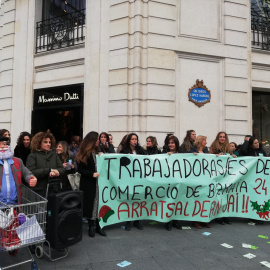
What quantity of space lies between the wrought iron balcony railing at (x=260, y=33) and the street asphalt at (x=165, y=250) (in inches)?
311

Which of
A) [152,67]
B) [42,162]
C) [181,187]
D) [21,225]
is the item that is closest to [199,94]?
[152,67]

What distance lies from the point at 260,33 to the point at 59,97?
8149 millimetres

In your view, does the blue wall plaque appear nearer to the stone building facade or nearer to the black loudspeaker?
the stone building facade

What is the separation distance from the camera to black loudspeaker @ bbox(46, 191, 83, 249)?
11.3 feet

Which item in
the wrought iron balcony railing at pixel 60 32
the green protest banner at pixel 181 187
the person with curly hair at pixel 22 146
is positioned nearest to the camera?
the green protest banner at pixel 181 187

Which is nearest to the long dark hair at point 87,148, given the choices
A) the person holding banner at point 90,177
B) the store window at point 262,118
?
the person holding banner at point 90,177

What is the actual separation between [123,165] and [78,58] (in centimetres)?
605

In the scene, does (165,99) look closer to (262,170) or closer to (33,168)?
(262,170)

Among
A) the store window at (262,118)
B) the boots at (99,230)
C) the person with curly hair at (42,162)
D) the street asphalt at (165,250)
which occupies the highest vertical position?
the store window at (262,118)

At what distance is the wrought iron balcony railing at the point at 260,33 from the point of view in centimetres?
1042

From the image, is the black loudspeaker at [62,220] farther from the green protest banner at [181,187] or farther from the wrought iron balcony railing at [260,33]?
the wrought iron balcony railing at [260,33]

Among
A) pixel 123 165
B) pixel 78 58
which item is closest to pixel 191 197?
pixel 123 165

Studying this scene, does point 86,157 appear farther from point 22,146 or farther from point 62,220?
point 22,146

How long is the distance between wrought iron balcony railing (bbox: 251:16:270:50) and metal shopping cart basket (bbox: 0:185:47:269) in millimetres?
10157
